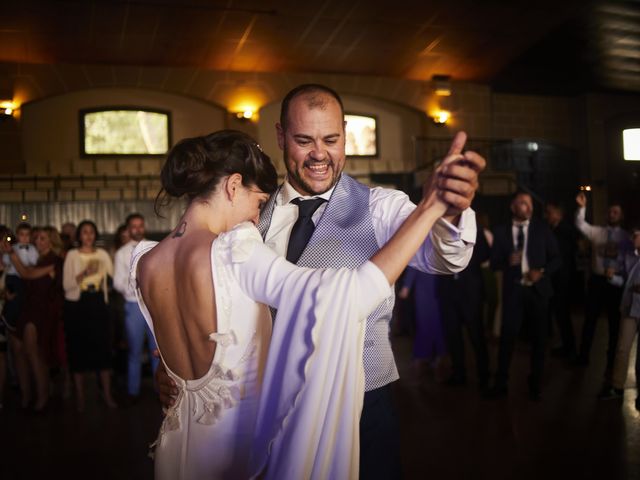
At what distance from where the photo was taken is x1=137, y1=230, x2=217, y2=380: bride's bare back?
1.29 meters

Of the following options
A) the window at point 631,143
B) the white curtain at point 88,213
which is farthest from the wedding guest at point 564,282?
the white curtain at point 88,213

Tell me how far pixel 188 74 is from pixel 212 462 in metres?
8.03

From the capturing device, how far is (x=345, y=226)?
5.16 ft

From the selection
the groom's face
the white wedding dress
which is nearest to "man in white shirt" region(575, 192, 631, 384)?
the groom's face

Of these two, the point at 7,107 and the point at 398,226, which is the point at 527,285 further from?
the point at 7,107

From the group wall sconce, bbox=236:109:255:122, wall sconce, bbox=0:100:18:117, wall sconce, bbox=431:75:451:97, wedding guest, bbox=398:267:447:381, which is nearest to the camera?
wedding guest, bbox=398:267:447:381

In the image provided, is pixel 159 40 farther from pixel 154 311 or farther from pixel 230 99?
pixel 154 311

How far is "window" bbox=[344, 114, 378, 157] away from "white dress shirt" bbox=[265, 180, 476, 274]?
8199mm

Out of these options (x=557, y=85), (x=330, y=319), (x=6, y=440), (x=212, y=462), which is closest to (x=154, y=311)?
(x=212, y=462)

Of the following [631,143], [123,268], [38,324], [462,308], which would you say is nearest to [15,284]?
[38,324]

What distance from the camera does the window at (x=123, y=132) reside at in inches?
345

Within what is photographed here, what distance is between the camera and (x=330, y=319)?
43.9 inches

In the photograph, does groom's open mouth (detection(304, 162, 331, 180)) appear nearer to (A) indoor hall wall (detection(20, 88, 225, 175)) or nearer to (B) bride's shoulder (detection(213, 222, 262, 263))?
(B) bride's shoulder (detection(213, 222, 262, 263))

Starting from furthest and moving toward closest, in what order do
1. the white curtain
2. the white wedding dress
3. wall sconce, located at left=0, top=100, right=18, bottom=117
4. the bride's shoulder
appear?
1. the white curtain
2. wall sconce, located at left=0, top=100, right=18, bottom=117
3. the bride's shoulder
4. the white wedding dress
